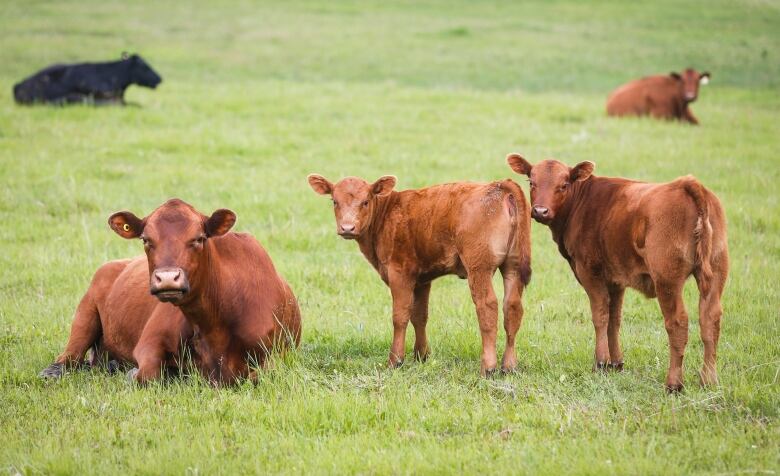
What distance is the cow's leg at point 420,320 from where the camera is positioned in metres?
8.34

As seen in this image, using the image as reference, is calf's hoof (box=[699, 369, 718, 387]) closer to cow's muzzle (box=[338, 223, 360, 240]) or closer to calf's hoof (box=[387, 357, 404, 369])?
calf's hoof (box=[387, 357, 404, 369])

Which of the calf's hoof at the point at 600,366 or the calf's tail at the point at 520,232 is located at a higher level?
the calf's tail at the point at 520,232

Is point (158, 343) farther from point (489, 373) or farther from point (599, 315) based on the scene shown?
point (599, 315)

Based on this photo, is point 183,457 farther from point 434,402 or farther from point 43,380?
point 43,380

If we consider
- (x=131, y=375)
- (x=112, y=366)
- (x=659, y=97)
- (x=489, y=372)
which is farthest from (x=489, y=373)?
(x=659, y=97)

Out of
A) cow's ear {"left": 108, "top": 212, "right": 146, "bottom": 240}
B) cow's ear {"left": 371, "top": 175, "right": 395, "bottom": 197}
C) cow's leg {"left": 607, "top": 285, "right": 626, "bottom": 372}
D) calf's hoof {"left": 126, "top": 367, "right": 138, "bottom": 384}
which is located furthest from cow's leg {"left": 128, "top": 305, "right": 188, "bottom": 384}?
cow's leg {"left": 607, "top": 285, "right": 626, "bottom": 372}

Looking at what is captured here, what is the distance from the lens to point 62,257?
37.6 feet

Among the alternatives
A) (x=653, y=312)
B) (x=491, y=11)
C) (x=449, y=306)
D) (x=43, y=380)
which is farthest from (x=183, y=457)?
(x=491, y=11)

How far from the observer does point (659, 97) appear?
857 inches

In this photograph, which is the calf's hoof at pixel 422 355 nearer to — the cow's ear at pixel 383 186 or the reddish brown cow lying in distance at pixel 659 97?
the cow's ear at pixel 383 186

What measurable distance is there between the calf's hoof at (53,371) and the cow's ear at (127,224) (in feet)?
4.61

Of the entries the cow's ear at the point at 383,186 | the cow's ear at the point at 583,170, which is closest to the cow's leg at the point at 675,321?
the cow's ear at the point at 583,170

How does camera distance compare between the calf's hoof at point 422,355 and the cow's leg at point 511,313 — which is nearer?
the cow's leg at point 511,313

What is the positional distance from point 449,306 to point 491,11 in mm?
39486
